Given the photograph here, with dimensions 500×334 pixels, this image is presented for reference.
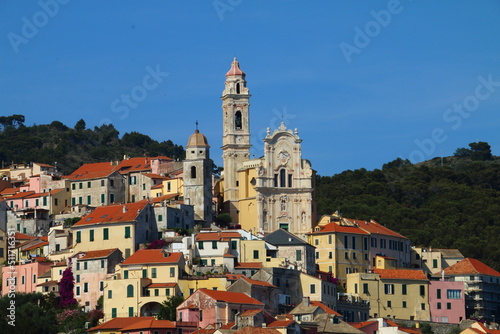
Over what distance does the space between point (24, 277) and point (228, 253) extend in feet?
51.9

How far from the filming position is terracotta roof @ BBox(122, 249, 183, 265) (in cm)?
8643

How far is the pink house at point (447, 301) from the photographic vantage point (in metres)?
94.6

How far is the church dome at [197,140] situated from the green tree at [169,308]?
822 inches

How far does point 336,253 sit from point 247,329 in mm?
25168

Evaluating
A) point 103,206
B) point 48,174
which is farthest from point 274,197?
point 48,174

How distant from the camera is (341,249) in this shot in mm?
99188

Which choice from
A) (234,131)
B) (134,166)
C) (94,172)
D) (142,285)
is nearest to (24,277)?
(142,285)

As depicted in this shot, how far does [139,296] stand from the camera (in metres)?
84.8

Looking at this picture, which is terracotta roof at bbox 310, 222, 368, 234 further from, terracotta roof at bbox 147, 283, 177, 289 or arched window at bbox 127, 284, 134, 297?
arched window at bbox 127, 284, 134, 297

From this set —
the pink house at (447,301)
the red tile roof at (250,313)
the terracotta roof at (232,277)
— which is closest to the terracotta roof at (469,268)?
the pink house at (447,301)

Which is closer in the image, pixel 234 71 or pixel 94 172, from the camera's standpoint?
pixel 94 172

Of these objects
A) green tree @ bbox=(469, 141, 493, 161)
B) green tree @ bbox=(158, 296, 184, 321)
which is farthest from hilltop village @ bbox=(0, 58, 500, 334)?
green tree @ bbox=(469, 141, 493, 161)

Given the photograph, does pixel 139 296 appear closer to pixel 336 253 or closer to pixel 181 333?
pixel 181 333

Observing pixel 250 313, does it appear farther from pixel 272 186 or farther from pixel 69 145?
pixel 69 145
